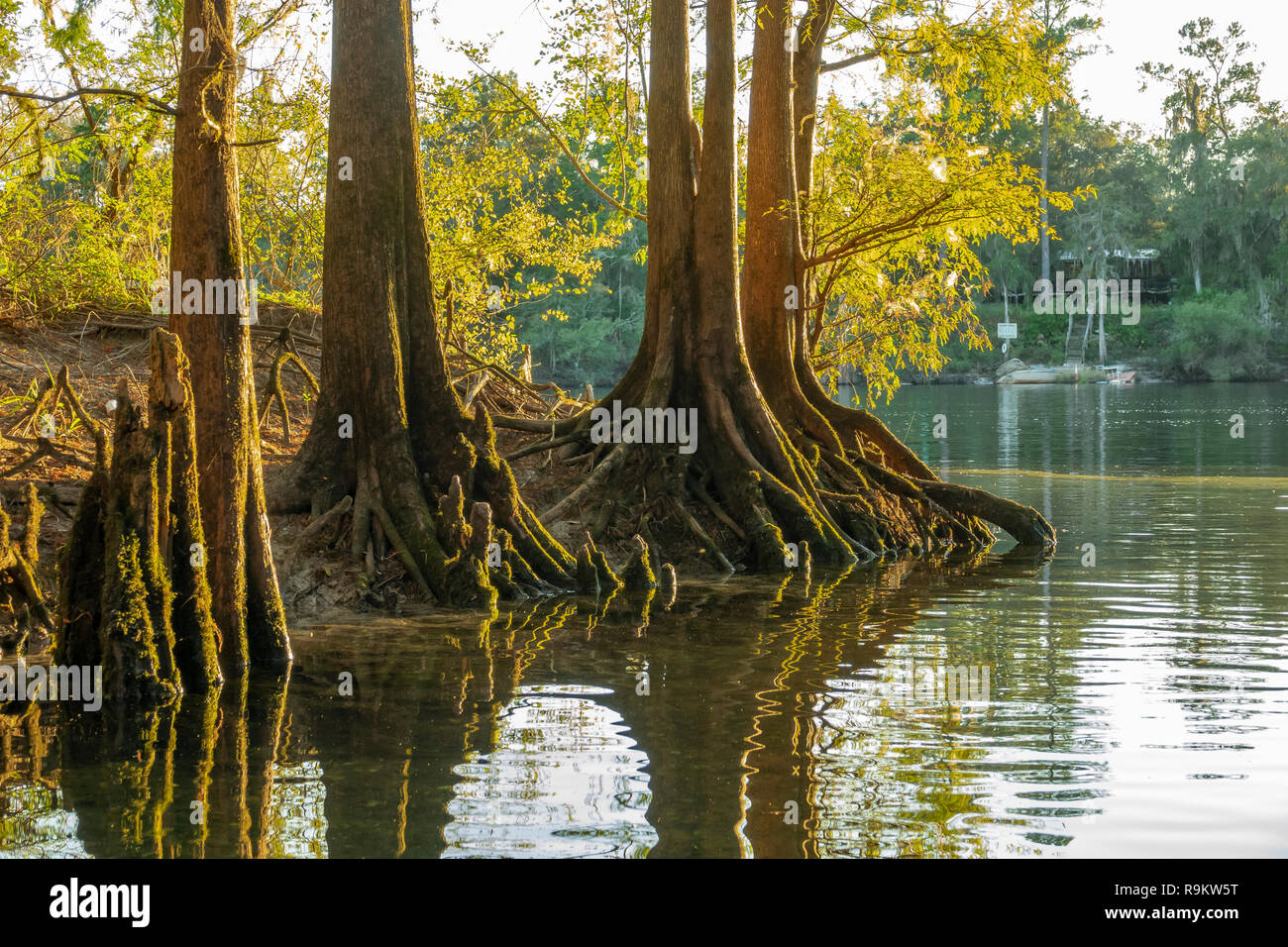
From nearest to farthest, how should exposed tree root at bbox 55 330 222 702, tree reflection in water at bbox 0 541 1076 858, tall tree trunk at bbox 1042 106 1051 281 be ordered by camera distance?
tree reflection in water at bbox 0 541 1076 858 → exposed tree root at bbox 55 330 222 702 → tall tree trunk at bbox 1042 106 1051 281

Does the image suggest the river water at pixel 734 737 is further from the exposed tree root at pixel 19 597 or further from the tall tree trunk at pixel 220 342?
the exposed tree root at pixel 19 597

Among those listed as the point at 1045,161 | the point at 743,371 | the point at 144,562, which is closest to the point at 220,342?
the point at 144,562

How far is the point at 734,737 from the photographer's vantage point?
843cm

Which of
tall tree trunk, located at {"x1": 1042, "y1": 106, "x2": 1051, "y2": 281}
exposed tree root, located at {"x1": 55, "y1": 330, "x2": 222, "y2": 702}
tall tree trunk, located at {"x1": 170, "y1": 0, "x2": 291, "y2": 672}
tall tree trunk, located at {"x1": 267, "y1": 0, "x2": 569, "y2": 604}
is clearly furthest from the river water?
tall tree trunk, located at {"x1": 1042, "y1": 106, "x2": 1051, "y2": 281}

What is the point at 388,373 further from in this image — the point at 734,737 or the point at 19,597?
the point at 734,737

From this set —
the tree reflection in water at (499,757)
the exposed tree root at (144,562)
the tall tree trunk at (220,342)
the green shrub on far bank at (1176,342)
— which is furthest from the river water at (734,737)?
the green shrub on far bank at (1176,342)

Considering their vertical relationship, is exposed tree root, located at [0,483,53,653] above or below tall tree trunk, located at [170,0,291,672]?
below

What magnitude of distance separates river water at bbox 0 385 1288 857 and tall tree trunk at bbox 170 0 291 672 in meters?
0.76

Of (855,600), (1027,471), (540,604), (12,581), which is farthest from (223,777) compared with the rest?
(1027,471)

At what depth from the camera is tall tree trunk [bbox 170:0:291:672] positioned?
989 centimetres

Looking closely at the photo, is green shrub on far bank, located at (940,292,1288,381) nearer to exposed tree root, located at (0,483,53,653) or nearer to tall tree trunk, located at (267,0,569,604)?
tall tree trunk, located at (267,0,569,604)

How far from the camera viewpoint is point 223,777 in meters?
7.54

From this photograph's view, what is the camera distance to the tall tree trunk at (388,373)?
13328 mm
